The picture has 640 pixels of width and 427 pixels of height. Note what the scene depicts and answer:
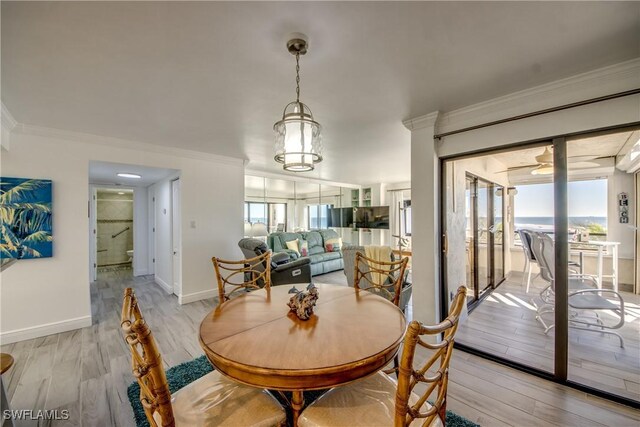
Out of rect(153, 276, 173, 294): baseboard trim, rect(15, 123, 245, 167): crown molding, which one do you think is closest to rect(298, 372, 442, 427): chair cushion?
rect(15, 123, 245, 167): crown molding

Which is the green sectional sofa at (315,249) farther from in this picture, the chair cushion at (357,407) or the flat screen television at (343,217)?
the chair cushion at (357,407)

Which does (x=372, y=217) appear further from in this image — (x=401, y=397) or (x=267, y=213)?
(x=401, y=397)


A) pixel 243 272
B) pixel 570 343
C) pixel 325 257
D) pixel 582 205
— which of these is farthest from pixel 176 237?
pixel 582 205

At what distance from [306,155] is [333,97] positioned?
3.11 feet

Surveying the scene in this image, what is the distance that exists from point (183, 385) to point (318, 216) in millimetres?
6086

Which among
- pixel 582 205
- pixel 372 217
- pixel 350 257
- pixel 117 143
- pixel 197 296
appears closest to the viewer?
pixel 117 143

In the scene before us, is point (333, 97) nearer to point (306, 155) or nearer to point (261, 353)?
point (306, 155)

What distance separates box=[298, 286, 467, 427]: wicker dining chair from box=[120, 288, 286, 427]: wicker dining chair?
0.22 m

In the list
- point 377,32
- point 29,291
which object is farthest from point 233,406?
point 29,291

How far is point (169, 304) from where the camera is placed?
3.93 meters

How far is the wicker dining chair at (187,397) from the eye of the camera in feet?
2.89

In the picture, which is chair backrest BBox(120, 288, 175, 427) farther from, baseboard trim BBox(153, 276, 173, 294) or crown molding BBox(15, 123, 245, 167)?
baseboard trim BBox(153, 276, 173, 294)

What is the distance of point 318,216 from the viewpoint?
25.8ft

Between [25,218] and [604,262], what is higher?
[25,218]
